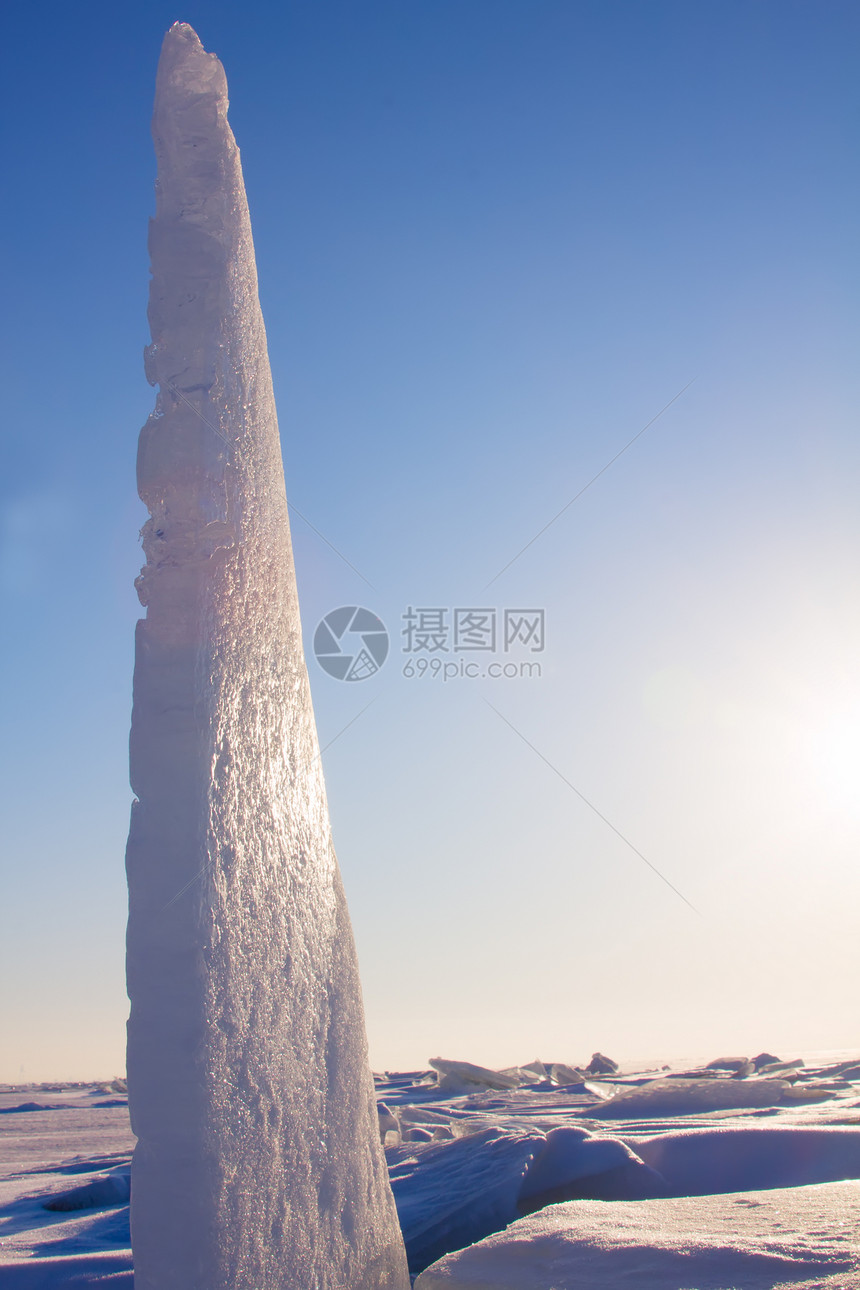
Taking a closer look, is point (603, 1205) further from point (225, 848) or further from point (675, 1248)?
point (225, 848)

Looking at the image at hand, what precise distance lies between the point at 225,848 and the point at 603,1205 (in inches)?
55.5

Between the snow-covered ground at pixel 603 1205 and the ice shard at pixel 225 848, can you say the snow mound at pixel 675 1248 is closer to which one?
the snow-covered ground at pixel 603 1205

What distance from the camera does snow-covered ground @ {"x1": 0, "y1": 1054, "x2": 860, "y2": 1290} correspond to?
5.44 feet

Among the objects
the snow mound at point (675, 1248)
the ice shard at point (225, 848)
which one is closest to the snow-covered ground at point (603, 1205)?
the snow mound at point (675, 1248)

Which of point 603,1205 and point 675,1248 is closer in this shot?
point 675,1248

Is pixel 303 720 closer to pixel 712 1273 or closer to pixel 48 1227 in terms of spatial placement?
pixel 712 1273

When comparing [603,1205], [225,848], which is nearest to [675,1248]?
[603,1205]

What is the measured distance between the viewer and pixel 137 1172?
1.41 metres

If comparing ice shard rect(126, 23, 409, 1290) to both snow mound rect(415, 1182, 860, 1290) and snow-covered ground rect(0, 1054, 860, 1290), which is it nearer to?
snow mound rect(415, 1182, 860, 1290)

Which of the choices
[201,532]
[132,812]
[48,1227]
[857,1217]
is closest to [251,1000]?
[132,812]

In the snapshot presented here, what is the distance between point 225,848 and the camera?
→ 5.31ft

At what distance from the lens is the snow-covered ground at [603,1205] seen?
166cm

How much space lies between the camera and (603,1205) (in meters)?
2.13

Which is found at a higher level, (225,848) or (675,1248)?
(225,848)
